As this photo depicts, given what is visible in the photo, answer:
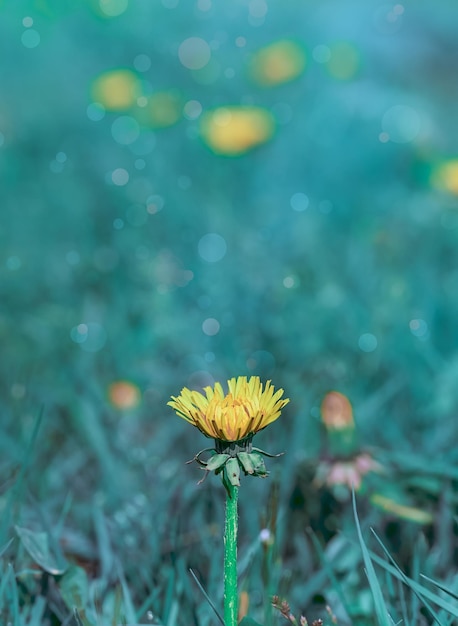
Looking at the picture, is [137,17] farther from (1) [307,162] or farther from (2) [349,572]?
(2) [349,572]

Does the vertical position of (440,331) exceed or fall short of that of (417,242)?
it falls short

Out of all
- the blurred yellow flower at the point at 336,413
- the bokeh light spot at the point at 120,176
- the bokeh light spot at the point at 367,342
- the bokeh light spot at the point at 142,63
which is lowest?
the blurred yellow flower at the point at 336,413

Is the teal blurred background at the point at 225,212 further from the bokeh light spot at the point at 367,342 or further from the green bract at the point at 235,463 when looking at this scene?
the green bract at the point at 235,463

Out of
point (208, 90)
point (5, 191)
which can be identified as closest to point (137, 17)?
point (208, 90)

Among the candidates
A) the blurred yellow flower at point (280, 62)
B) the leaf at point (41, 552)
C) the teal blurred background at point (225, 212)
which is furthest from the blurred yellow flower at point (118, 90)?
the leaf at point (41, 552)

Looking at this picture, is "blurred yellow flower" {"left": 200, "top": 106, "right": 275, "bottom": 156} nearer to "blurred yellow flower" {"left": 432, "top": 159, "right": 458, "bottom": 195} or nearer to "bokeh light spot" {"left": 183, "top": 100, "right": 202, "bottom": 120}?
"bokeh light spot" {"left": 183, "top": 100, "right": 202, "bottom": 120}

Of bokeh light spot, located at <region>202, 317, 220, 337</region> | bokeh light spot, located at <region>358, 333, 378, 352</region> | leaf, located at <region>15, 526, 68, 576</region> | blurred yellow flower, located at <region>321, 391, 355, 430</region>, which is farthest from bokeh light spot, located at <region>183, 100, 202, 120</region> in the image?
leaf, located at <region>15, 526, 68, 576</region>

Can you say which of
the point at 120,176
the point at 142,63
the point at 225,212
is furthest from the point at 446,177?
the point at 142,63
